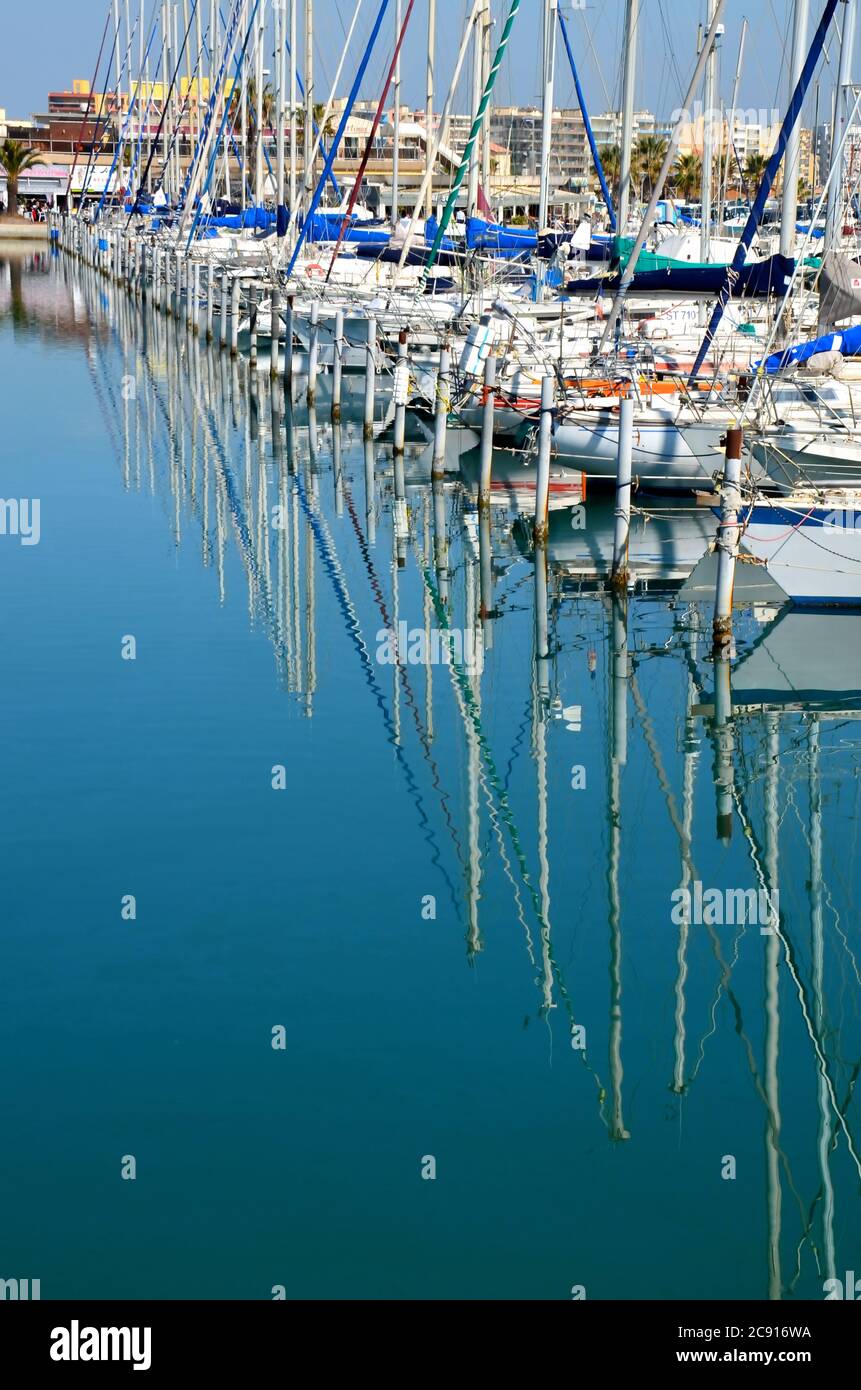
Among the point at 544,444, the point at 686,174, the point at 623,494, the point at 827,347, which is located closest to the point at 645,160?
the point at 686,174

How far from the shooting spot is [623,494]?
20.9m

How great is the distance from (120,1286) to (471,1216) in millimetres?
1824

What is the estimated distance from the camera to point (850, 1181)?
9.70 m

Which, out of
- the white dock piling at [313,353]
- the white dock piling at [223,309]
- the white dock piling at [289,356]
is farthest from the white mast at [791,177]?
the white dock piling at [223,309]

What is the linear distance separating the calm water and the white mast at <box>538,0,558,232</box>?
54.7 ft

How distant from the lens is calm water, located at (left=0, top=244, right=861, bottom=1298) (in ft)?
30.3

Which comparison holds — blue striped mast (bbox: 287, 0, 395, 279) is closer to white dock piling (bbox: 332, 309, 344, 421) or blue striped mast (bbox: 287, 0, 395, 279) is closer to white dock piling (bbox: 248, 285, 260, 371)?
white dock piling (bbox: 248, 285, 260, 371)

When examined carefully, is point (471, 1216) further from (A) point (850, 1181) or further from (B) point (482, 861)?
(B) point (482, 861)

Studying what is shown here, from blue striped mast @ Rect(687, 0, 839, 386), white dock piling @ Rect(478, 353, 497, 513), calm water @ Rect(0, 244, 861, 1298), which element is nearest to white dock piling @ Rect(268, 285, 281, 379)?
white dock piling @ Rect(478, 353, 497, 513)

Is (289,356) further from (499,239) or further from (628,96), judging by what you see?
(628,96)

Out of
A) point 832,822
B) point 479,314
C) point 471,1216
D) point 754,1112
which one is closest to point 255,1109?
point 471,1216

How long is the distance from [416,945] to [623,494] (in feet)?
31.2

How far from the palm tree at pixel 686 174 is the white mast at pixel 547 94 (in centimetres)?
6535

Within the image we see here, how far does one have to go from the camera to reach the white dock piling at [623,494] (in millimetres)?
20859
